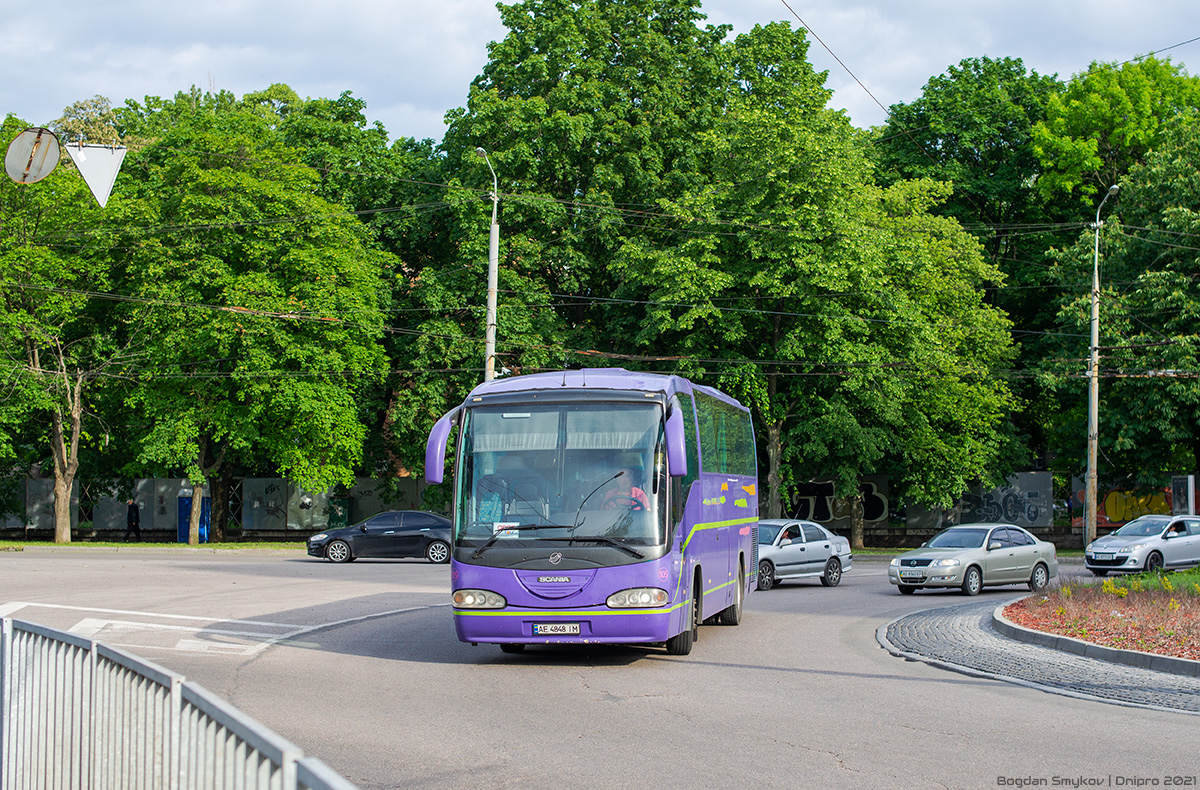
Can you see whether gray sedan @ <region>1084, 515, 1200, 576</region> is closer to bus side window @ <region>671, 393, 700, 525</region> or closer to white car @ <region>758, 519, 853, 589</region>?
white car @ <region>758, 519, 853, 589</region>

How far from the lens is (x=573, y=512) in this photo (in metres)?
12.5

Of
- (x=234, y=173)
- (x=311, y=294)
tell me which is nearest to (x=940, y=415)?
(x=311, y=294)

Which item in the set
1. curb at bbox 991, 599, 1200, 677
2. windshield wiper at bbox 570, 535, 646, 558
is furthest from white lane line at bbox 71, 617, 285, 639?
curb at bbox 991, 599, 1200, 677

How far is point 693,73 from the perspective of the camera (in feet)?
143

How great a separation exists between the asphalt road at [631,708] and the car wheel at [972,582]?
5862 millimetres

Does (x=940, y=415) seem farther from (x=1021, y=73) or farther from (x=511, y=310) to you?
(x=1021, y=73)

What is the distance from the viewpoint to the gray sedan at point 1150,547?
93.9ft

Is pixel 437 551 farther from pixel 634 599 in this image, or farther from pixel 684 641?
pixel 634 599

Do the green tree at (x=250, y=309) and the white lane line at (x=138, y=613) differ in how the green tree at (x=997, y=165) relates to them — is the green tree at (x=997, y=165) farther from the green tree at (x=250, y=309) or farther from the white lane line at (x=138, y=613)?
the white lane line at (x=138, y=613)

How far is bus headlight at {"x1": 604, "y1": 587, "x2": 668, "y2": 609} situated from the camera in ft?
40.0

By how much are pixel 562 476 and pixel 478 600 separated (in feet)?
5.24

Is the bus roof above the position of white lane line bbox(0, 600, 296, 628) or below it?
above

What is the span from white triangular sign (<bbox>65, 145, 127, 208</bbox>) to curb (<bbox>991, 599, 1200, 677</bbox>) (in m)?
12.4

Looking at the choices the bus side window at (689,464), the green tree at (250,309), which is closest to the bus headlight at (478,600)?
the bus side window at (689,464)
